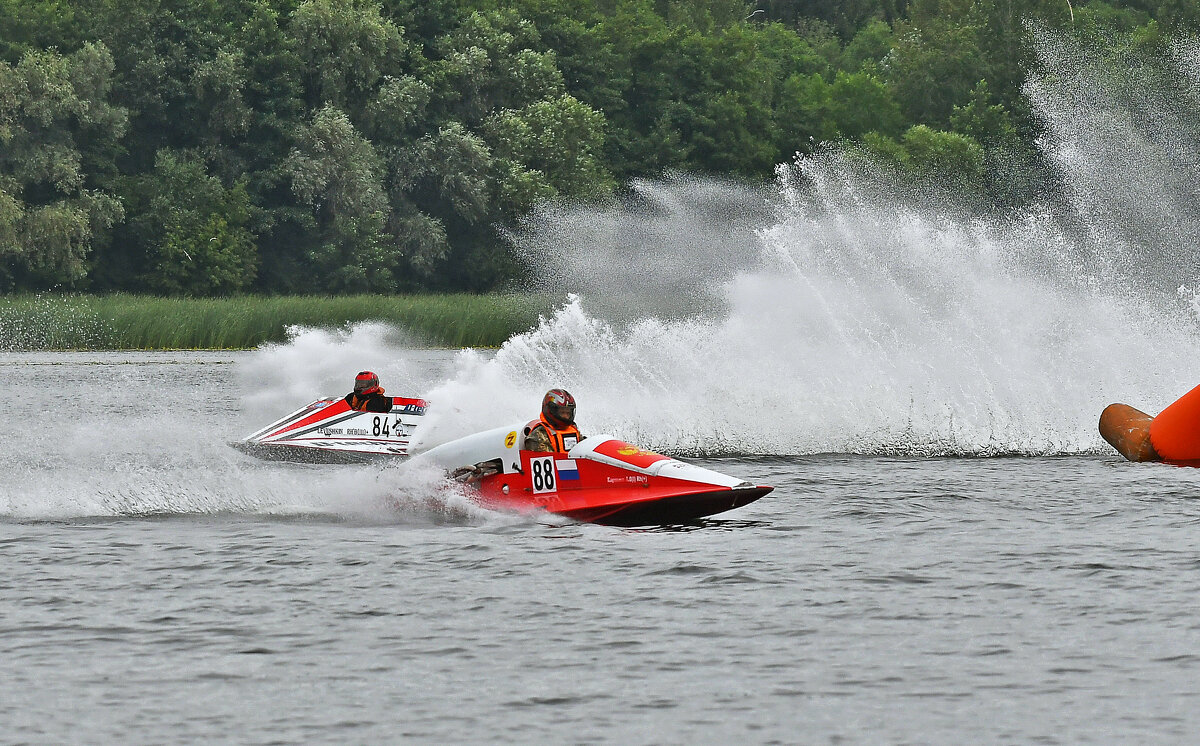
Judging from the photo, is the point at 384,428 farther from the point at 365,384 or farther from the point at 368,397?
the point at 365,384

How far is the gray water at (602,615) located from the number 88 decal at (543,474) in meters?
0.38

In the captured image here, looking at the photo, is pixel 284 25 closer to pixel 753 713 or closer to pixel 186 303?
pixel 186 303

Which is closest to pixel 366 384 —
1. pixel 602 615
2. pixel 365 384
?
pixel 365 384

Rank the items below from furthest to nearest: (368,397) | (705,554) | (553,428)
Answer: (368,397), (553,428), (705,554)

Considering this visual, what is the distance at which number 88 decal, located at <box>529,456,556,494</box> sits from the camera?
1630 cm

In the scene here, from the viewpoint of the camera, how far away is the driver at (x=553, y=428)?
16250 mm

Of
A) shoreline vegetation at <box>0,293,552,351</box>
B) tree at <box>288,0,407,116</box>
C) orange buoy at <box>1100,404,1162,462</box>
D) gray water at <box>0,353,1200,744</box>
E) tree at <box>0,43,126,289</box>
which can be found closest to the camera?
gray water at <box>0,353,1200,744</box>

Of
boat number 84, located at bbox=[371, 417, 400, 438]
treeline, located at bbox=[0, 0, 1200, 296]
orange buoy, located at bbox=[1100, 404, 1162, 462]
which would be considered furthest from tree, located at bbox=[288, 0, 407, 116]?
orange buoy, located at bbox=[1100, 404, 1162, 462]

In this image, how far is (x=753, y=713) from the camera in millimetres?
9750

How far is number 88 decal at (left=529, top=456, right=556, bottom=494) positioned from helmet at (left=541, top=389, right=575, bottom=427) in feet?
1.15

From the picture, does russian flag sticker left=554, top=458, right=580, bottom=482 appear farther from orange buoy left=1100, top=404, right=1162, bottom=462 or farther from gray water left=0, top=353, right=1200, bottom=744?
orange buoy left=1100, top=404, right=1162, bottom=462

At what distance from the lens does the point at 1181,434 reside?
20.5 metres

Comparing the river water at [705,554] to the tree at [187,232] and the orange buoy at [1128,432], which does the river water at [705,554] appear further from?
the tree at [187,232]

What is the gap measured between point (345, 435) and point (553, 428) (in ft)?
21.8
